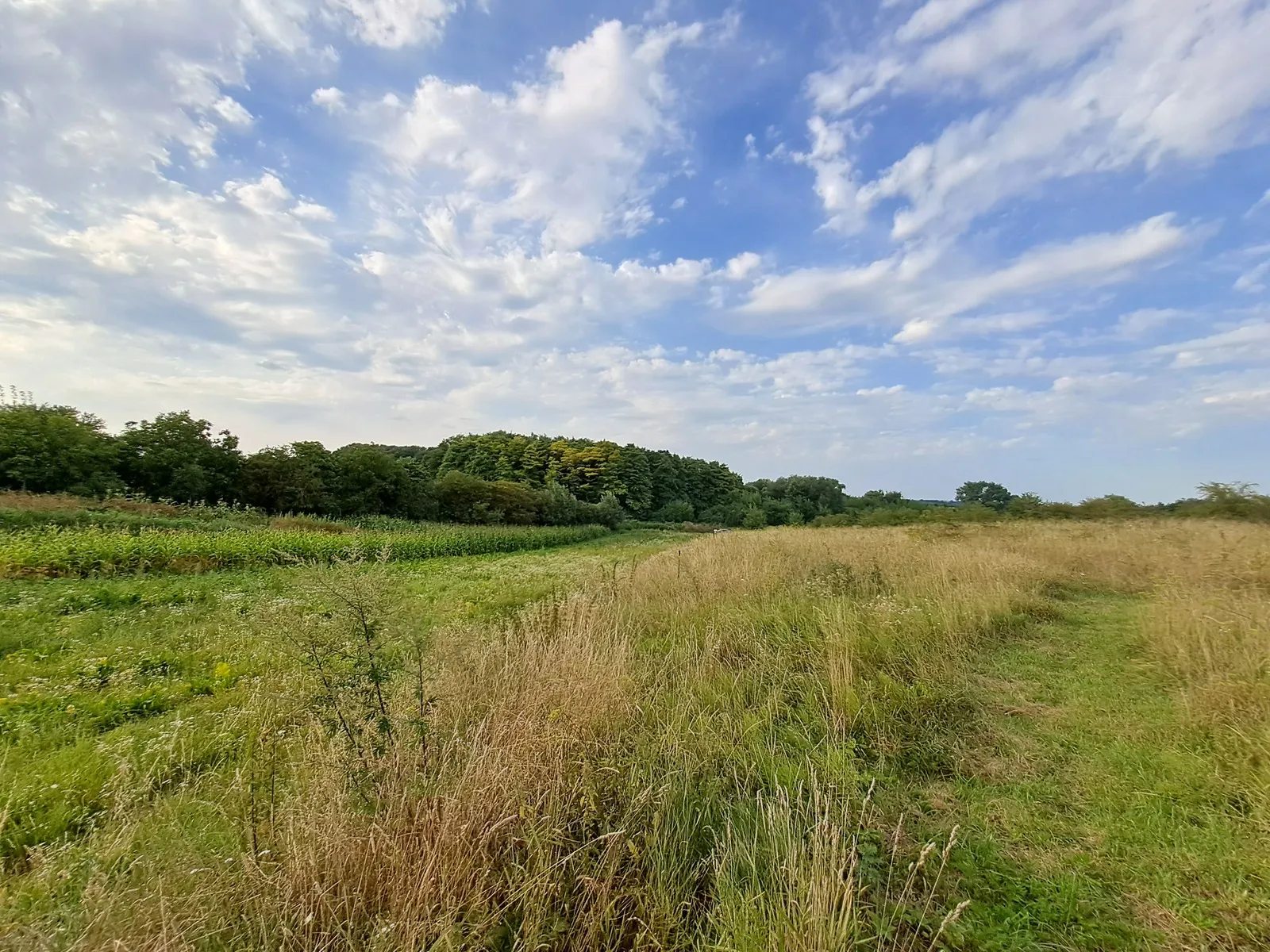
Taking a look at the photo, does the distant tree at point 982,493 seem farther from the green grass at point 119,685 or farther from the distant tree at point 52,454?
the distant tree at point 52,454

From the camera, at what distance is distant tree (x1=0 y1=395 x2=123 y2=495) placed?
20859 mm

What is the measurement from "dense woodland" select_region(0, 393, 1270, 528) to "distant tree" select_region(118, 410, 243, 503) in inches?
2.2

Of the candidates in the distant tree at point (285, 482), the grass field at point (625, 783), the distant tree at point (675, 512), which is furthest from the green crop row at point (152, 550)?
the distant tree at point (675, 512)

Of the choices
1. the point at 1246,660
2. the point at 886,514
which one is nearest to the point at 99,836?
the point at 1246,660

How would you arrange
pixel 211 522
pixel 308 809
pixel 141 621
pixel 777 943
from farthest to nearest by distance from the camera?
pixel 211 522 → pixel 141 621 → pixel 308 809 → pixel 777 943

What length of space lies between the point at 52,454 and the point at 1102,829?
110ft

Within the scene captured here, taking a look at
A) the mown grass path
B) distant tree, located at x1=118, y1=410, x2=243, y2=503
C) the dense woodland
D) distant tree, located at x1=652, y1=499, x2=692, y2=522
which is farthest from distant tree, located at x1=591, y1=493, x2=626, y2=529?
the mown grass path

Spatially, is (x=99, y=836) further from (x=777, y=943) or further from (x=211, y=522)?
(x=211, y=522)

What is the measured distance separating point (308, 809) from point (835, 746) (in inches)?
128

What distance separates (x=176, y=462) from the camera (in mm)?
26844

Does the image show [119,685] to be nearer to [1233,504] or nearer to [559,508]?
[1233,504]

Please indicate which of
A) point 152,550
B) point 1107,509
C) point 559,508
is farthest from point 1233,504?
point 559,508

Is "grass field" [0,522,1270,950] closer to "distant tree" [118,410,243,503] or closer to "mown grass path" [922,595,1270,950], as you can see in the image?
"mown grass path" [922,595,1270,950]

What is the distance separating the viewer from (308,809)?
2.28 m
